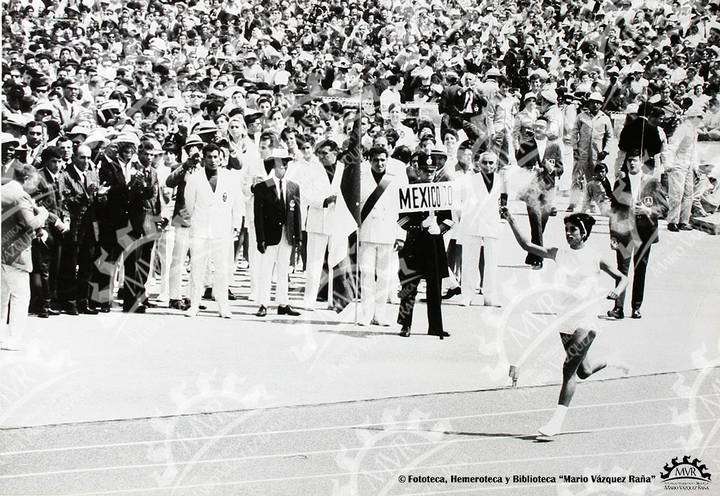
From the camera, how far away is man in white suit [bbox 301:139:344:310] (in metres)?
13.2

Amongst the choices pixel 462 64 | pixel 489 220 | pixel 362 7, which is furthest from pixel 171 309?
pixel 362 7

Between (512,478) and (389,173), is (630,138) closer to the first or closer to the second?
(389,173)

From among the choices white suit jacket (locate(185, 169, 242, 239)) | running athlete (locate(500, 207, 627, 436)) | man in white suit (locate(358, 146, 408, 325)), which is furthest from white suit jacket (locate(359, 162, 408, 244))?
running athlete (locate(500, 207, 627, 436))

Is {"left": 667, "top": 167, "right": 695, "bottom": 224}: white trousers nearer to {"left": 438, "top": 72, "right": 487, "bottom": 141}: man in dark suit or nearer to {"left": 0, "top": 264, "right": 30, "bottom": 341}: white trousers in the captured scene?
{"left": 438, "top": 72, "right": 487, "bottom": 141}: man in dark suit

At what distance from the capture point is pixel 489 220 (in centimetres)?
1350

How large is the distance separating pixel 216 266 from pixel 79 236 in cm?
120

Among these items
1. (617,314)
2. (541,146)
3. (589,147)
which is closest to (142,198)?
(617,314)

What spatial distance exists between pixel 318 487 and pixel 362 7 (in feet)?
60.0

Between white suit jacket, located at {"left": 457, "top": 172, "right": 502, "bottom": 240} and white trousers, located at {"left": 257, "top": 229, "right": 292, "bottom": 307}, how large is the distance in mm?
1661

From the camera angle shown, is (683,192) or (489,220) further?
(683,192)

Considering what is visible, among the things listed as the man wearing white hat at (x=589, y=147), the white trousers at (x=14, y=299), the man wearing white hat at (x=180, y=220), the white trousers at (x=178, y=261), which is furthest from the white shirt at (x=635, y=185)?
the white trousers at (x=14, y=299)

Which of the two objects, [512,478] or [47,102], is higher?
[47,102]

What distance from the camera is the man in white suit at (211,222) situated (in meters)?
12.8

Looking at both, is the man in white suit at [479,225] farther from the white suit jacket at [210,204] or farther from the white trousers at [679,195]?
the white trousers at [679,195]
